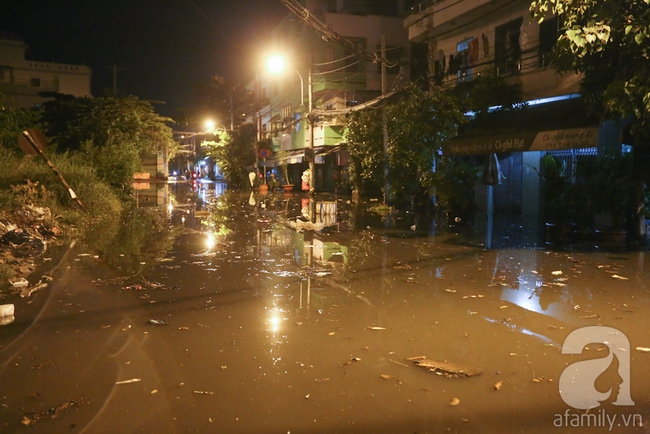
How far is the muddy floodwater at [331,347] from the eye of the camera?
4.43 m

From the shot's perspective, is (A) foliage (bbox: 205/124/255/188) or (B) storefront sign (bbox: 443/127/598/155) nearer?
(B) storefront sign (bbox: 443/127/598/155)

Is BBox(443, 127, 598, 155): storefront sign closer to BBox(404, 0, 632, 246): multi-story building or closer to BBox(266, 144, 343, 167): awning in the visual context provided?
BBox(404, 0, 632, 246): multi-story building

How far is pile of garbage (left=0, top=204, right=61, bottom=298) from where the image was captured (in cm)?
949

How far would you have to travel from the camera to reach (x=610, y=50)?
40.3 feet

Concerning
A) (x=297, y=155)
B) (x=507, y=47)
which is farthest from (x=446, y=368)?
(x=297, y=155)

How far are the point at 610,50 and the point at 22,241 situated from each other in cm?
1349

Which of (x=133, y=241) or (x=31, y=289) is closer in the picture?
(x=31, y=289)

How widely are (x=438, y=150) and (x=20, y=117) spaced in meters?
18.9

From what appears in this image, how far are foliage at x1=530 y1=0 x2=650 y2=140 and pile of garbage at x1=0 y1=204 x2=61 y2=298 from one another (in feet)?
31.9

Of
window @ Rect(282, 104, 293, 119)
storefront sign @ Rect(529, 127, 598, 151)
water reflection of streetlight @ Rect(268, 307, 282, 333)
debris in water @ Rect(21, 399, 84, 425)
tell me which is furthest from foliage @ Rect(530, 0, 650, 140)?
window @ Rect(282, 104, 293, 119)

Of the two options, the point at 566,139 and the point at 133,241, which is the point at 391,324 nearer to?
the point at 133,241

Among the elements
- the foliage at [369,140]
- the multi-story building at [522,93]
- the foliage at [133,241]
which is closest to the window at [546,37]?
the multi-story building at [522,93]

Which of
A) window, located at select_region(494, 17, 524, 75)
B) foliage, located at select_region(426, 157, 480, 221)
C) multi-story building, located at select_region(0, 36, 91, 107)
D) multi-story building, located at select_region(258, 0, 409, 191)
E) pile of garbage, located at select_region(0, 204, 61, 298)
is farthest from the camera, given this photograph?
multi-story building, located at select_region(0, 36, 91, 107)

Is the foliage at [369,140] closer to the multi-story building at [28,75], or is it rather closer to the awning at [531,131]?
the awning at [531,131]
